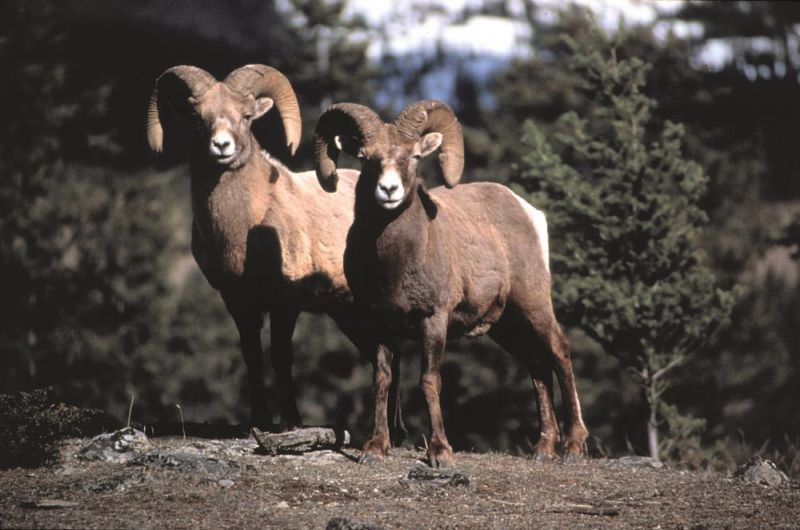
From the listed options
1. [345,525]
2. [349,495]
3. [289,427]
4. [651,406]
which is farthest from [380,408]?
[651,406]

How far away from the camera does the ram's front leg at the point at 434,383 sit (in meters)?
9.84

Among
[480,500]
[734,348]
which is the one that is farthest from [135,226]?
[480,500]

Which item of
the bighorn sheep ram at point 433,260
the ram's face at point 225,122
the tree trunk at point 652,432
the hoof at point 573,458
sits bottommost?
the tree trunk at point 652,432

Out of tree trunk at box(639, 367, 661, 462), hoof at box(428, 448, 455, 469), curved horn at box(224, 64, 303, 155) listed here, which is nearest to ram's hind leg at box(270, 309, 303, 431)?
curved horn at box(224, 64, 303, 155)

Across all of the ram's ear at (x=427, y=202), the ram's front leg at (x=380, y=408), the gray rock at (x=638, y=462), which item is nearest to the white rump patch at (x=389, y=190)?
the ram's ear at (x=427, y=202)

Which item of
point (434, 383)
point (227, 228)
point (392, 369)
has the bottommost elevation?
point (392, 369)

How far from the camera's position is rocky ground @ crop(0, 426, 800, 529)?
8070 mm

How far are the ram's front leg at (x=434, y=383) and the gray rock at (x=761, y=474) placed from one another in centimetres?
257

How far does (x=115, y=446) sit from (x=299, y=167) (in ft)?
68.0

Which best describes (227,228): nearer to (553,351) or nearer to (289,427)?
(289,427)

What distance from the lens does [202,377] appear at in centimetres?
3117

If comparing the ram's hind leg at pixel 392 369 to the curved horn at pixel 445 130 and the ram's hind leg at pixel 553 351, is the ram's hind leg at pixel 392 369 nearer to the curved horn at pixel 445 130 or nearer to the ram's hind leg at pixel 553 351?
the ram's hind leg at pixel 553 351

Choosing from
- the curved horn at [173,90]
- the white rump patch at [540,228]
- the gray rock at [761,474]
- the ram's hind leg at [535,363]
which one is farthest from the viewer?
the white rump patch at [540,228]

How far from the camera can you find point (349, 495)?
8.86m
